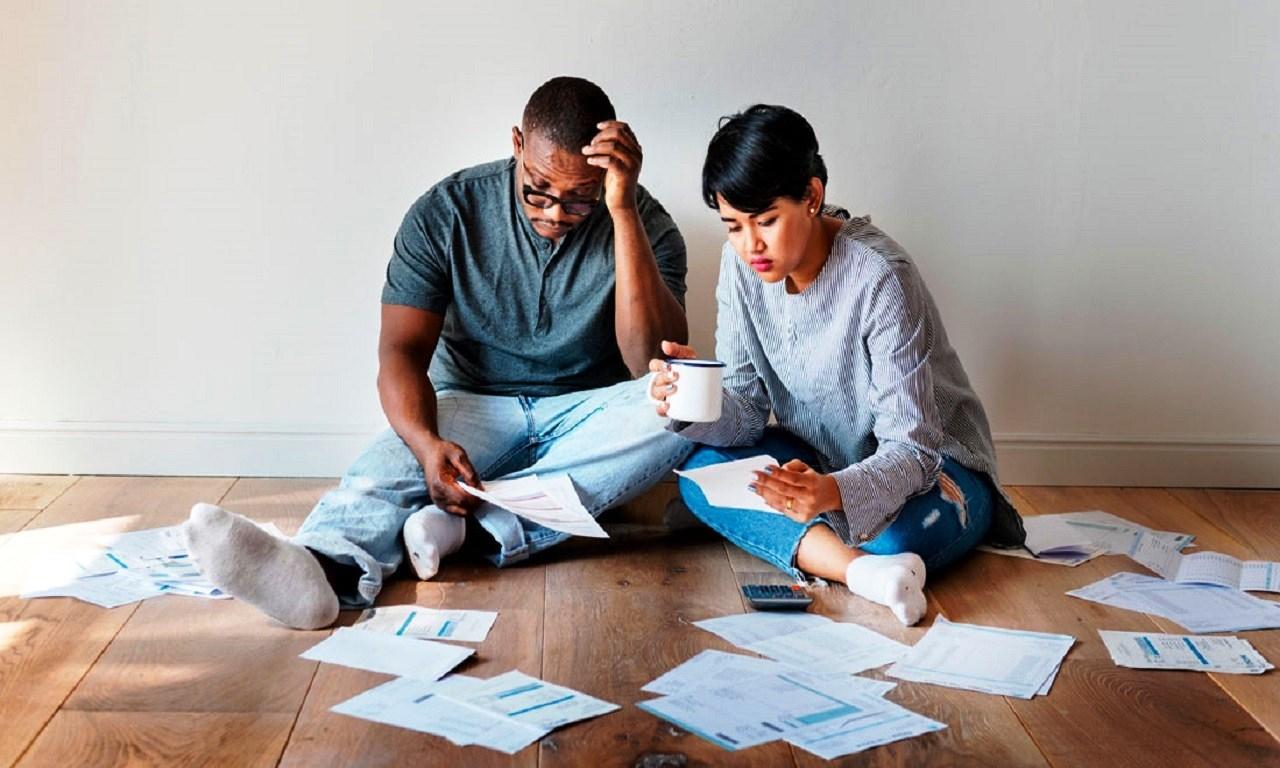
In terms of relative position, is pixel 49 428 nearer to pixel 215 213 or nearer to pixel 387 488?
pixel 215 213

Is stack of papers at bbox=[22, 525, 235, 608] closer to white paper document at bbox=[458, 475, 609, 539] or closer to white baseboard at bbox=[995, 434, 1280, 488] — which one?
white paper document at bbox=[458, 475, 609, 539]

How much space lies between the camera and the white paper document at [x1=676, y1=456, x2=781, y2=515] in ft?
7.50

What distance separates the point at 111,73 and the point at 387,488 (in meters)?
1.24

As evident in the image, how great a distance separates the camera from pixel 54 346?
3197 millimetres

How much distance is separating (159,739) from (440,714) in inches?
14.0

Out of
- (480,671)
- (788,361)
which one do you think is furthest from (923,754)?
(788,361)

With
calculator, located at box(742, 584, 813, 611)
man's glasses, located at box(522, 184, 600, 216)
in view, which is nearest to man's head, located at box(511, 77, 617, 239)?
man's glasses, located at box(522, 184, 600, 216)

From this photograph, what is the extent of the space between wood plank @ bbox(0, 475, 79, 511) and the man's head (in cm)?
128

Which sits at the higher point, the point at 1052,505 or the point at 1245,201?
the point at 1245,201

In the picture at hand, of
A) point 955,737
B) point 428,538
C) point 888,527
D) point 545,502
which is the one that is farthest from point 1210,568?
point 428,538

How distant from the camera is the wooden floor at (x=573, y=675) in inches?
69.3

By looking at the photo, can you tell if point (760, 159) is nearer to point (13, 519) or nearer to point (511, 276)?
point (511, 276)

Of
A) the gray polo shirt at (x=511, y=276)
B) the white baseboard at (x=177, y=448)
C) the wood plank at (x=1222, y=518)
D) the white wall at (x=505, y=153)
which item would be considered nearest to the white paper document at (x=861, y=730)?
the wood plank at (x=1222, y=518)

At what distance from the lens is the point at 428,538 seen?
8.16 ft
